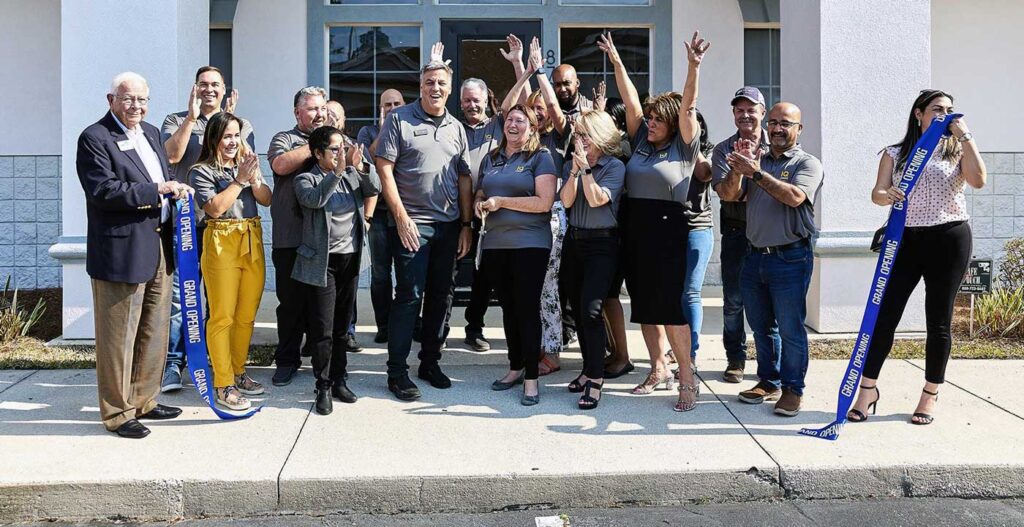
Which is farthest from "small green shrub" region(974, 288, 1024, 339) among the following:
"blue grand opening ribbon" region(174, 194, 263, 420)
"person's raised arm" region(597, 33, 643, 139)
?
"blue grand opening ribbon" region(174, 194, 263, 420)

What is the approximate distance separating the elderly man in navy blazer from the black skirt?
8.99ft

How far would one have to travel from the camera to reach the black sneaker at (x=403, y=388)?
5719mm

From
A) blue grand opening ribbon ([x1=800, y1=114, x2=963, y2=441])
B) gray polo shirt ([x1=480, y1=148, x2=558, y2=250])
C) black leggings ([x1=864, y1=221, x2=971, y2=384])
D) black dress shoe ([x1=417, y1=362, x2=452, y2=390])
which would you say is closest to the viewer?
blue grand opening ribbon ([x1=800, y1=114, x2=963, y2=441])

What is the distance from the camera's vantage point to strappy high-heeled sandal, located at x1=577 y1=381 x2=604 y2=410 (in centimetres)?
550

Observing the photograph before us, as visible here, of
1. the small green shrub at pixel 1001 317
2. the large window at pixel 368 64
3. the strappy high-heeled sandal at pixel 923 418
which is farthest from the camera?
the large window at pixel 368 64

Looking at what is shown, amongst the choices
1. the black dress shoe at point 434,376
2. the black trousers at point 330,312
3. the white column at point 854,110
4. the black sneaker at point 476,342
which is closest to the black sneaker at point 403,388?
the black dress shoe at point 434,376

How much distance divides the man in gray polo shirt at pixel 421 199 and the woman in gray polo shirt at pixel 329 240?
26cm

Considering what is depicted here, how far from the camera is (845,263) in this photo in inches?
285

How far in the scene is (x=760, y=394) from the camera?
5.64m

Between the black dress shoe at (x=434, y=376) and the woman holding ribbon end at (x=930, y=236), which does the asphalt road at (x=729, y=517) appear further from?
the black dress shoe at (x=434, y=376)

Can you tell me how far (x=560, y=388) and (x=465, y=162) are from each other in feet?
5.50

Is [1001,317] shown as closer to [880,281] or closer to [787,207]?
[880,281]

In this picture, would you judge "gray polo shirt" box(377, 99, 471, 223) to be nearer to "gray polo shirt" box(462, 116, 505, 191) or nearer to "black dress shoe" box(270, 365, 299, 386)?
"gray polo shirt" box(462, 116, 505, 191)

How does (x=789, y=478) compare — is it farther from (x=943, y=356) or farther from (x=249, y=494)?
(x=249, y=494)
